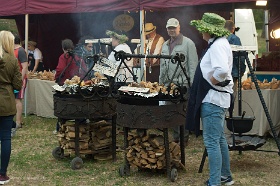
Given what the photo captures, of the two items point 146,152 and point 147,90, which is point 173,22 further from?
point 146,152

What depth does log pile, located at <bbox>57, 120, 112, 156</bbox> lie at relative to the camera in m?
7.39

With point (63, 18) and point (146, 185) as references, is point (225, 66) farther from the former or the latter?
point (63, 18)

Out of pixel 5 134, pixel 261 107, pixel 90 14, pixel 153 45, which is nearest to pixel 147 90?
pixel 5 134

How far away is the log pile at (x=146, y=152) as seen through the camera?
21.4ft

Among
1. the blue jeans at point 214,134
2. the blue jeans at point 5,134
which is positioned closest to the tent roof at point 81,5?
the blue jeans at point 214,134

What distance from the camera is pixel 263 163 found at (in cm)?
730

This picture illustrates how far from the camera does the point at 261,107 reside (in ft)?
28.8

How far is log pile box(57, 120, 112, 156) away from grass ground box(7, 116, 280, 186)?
19cm

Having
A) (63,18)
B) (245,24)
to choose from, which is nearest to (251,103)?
(63,18)

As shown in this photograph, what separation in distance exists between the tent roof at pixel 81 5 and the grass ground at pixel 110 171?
7.61 ft

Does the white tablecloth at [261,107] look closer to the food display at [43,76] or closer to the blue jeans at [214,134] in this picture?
the blue jeans at [214,134]

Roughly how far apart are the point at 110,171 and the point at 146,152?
0.68 m

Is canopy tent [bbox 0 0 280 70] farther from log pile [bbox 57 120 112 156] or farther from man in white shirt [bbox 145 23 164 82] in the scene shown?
log pile [bbox 57 120 112 156]

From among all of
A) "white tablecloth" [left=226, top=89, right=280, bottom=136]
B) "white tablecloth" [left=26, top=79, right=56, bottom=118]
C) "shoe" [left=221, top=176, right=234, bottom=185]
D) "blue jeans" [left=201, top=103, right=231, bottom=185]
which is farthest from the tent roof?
"shoe" [left=221, top=176, right=234, bottom=185]
